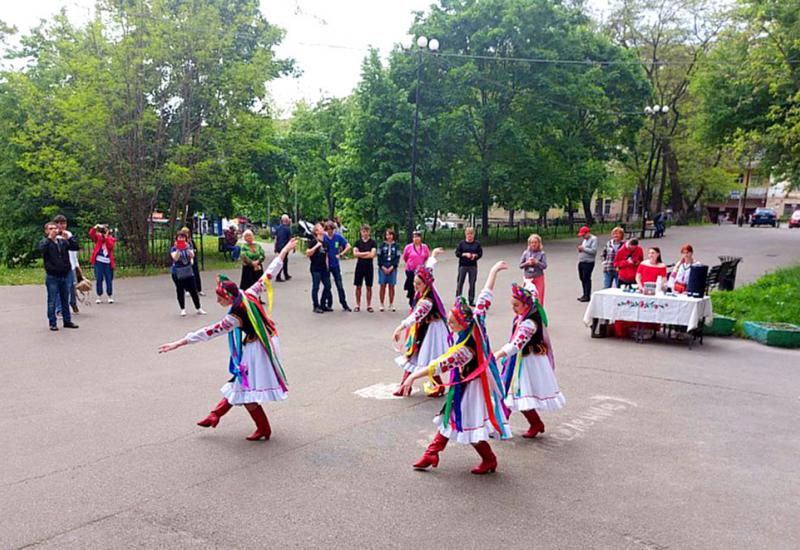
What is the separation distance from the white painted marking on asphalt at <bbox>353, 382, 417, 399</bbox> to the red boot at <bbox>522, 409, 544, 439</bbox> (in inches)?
72.8

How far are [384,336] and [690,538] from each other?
7.16m

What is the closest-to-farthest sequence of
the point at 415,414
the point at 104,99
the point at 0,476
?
the point at 0,476
the point at 415,414
the point at 104,99

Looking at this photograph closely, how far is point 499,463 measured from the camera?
222 inches

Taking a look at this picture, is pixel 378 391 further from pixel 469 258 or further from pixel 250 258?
pixel 469 258

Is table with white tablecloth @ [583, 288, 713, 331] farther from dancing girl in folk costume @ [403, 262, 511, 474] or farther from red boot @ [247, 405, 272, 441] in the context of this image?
A: red boot @ [247, 405, 272, 441]

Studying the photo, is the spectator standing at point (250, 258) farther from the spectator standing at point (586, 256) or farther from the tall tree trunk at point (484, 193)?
the tall tree trunk at point (484, 193)

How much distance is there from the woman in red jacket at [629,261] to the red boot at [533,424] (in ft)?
26.0

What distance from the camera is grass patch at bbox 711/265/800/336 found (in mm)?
12094

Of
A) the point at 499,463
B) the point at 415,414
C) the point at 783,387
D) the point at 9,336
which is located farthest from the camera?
the point at 9,336

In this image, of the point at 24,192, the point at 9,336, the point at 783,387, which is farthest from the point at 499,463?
the point at 24,192

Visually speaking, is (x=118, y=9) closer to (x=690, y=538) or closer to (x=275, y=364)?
(x=275, y=364)

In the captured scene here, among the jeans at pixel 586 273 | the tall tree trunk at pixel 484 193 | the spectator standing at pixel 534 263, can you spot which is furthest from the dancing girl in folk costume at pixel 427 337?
the tall tree trunk at pixel 484 193

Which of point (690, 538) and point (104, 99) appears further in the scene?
point (104, 99)

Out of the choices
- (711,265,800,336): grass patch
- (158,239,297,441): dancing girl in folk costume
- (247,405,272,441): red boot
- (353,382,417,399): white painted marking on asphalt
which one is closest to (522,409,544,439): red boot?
(353,382,417,399): white painted marking on asphalt
